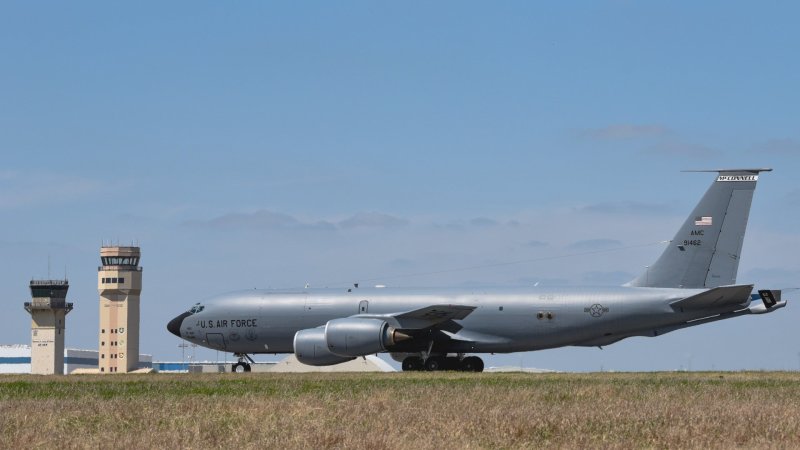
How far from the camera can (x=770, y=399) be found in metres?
21.2

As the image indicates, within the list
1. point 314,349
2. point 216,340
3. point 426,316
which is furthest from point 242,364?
point 426,316

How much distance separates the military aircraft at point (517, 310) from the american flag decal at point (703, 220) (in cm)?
3

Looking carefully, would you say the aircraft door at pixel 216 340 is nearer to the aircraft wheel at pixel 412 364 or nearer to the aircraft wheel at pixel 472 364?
the aircraft wheel at pixel 412 364

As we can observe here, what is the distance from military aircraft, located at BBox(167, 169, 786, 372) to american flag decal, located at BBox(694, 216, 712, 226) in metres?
0.03

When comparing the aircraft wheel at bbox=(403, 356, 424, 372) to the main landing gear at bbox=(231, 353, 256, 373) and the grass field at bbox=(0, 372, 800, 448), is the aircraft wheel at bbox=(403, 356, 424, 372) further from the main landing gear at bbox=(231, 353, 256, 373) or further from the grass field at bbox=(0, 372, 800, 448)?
the grass field at bbox=(0, 372, 800, 448)

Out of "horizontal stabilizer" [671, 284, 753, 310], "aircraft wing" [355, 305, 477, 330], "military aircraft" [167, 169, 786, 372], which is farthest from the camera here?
"aircraft wing" [355, 305, 477, 330]

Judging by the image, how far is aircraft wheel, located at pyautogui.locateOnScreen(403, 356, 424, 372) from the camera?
42.8 meters

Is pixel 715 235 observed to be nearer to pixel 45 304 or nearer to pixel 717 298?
pixel 717 298

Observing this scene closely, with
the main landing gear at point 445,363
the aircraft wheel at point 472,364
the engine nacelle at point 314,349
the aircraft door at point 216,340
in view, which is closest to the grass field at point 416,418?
the engine nacelle at point 314,349

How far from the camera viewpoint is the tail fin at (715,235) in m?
39.5

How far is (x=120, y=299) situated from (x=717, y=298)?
119 meters

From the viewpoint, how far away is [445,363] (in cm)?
4303

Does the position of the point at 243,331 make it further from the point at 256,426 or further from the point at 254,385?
the point at 256,426

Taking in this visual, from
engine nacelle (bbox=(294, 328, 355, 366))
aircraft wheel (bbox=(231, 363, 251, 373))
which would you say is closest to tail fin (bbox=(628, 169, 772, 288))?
engine nacelle (bbox=(294, 328, 355, 366))
